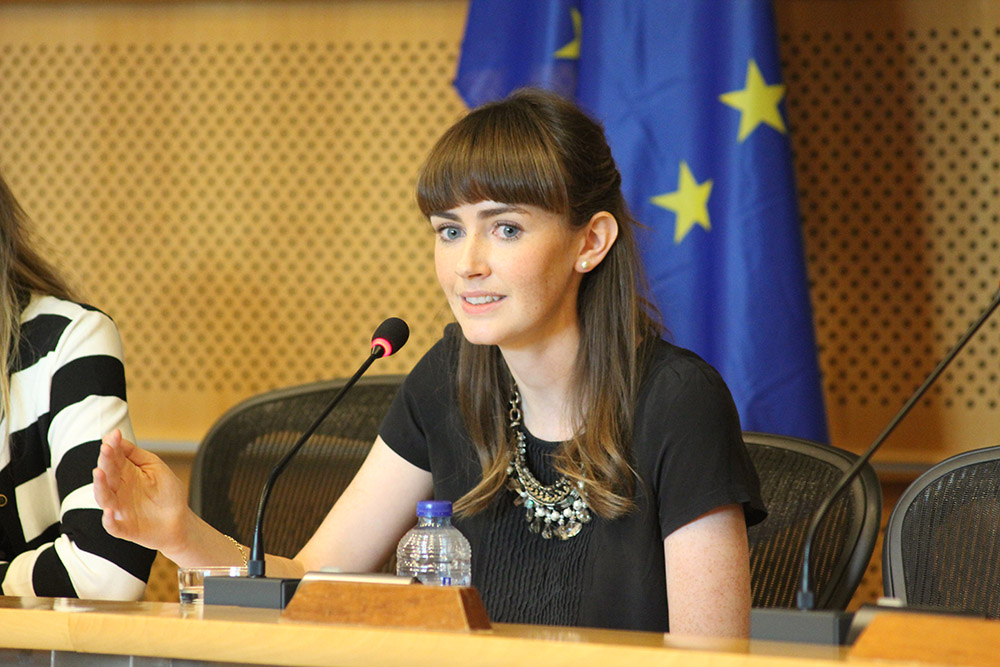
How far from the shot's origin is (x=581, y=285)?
71.6 inches

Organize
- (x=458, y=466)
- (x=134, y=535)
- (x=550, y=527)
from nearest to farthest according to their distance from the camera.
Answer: (x=134, y=535) < (x=550, y=527) < (x=458, y=466)

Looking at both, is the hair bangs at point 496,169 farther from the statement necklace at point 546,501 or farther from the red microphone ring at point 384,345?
the statement necklace at point 546,501

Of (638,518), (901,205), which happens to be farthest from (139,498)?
(901,205)

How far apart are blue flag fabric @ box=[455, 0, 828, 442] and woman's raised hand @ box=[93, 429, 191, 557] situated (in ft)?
3.86

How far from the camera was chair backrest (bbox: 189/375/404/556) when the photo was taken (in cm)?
210

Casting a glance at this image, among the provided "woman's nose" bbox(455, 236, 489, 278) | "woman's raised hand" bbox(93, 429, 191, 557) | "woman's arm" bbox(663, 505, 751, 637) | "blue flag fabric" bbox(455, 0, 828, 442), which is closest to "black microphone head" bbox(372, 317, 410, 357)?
"woman's nose" bbox(455, 236, 489, 278)

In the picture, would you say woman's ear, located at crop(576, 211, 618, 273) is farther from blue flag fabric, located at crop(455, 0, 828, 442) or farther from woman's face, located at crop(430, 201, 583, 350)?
blue flag fabric, located at crop(455, 0, 828, 442)

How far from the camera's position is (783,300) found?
2.33 metres

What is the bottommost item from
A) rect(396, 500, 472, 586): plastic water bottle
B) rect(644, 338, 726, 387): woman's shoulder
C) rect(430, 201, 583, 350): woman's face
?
rect(396, 500, 472, 586): plastic water bottle

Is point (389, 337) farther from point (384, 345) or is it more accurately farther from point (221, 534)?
point (221, 534)

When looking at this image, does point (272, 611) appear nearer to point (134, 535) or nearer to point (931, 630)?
point (134, 535)

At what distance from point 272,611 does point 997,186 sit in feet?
6.97

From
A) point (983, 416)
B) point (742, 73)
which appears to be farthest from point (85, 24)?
point (983, 416)

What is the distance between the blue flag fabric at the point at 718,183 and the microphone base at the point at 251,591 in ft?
4.28
